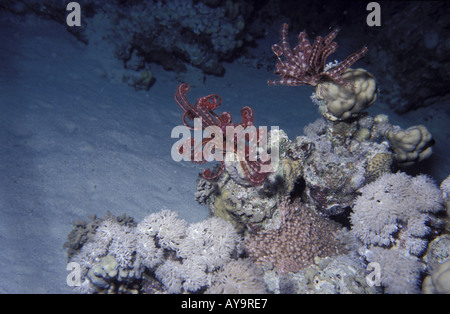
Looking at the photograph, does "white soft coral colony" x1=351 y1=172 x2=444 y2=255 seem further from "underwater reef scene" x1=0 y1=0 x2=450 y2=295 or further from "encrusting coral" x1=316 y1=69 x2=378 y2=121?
"encrusting coral" x1=316 y1=69 x2=378 y2=121

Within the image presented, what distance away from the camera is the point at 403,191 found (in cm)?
341

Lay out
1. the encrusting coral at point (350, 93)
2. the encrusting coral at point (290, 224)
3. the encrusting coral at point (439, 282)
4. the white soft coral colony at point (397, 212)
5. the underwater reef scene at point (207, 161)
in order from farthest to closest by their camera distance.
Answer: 1. the encrusting coral at point (350, 93)
2. the white soft coral colony at point (397, 212)
3. the underwater reef scene at point (207, 161)
4. the encrusting coral at point (290, 224)
5. the encrusting coral at point (439, 282)

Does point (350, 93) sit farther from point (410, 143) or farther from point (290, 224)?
point (290, 224)

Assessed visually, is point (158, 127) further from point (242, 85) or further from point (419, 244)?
point (419, 244)

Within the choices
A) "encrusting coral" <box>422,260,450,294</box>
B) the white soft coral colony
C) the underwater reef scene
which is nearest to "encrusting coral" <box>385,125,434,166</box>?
the underwater reef scene

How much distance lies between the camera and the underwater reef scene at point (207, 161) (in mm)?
3086

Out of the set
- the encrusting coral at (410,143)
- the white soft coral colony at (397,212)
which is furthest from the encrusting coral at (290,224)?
the encrusting coral at (410,143)

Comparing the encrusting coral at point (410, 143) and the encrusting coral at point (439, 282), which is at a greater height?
the encrusting coral at point (410, 143)

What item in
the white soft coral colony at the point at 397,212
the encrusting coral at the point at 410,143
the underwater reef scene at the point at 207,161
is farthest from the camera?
the encrusting coral at the point at 410,143

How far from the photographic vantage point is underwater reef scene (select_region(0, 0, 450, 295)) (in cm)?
309

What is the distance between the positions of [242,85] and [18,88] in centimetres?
657

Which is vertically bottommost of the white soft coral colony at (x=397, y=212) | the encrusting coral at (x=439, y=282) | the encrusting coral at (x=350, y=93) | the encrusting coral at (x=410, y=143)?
the encrusting coral at (x=439, y=282)

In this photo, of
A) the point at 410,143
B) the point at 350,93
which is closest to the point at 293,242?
the point at 350,93

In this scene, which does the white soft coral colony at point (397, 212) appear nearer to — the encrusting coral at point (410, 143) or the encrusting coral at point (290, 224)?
the encrusting coral at point (290, 224)
